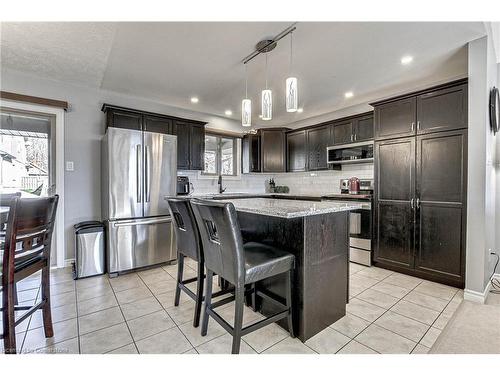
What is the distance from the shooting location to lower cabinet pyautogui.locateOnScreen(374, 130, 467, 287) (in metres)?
2.65

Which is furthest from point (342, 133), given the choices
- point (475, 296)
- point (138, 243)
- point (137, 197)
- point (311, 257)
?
point (138, 243)

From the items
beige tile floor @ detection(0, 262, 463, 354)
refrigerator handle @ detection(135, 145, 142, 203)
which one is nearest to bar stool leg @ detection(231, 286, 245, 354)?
beige tile floor @ detection(0, 262, 463, 354)

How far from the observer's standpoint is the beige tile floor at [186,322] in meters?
1.70

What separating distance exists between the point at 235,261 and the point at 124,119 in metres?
3.10

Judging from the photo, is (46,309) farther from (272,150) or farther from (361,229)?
(272,150)

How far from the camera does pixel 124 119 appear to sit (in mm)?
3578

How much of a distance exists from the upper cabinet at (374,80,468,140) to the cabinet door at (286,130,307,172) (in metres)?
1.79

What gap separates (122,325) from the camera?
6.44 feet

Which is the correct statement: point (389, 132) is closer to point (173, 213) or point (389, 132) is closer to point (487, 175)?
point (487, 175)

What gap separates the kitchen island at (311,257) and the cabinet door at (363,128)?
232cm

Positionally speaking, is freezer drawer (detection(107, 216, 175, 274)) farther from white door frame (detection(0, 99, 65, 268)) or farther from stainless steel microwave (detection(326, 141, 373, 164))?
stainless steel microwave (detection(326, 141, 373, 164))

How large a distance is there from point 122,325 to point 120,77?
2.97 metres

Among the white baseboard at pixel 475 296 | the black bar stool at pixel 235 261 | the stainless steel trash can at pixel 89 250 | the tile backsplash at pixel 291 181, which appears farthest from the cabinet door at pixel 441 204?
the stainless steel trash can at pixel 89 250
